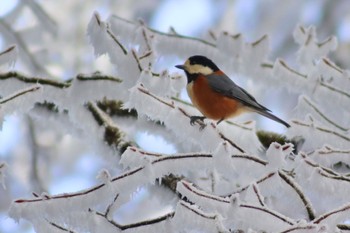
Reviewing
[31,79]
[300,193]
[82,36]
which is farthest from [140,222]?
[82,36]

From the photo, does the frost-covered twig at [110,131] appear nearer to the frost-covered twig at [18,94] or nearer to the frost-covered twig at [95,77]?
the frost-covered twig at [95,77]

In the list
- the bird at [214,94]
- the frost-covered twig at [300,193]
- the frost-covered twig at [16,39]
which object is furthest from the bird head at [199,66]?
the frost-covered twig at [300,193]

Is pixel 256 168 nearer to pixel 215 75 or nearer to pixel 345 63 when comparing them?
pixel 215 75

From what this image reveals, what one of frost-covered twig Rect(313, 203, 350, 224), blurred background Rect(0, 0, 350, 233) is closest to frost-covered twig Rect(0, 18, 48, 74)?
blurred background Rect(0, 0, 350, 233)

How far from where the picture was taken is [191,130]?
6.23 feet

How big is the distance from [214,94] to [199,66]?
0.15 meters

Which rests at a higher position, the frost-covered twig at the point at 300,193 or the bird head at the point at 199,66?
the bird head at the point at 199,66

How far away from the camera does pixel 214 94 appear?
2594mm

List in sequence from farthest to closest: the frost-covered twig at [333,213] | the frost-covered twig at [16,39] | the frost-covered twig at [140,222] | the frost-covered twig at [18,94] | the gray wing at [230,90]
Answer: the frost-covered twig at [16,39] → the gray wing at [230,90] → the frost-covered twig at [18,94] → the frost-covered twig at [140,222] → the frost-covered twig at [333,213]

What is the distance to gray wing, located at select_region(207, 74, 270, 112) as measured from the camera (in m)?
2.60

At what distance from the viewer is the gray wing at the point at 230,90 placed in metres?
2.60

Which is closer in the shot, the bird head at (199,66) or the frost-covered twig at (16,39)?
the bird head at (199,66)

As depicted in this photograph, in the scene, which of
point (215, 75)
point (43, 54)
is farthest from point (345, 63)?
point (215, 75)

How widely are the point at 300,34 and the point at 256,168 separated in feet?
3.92
